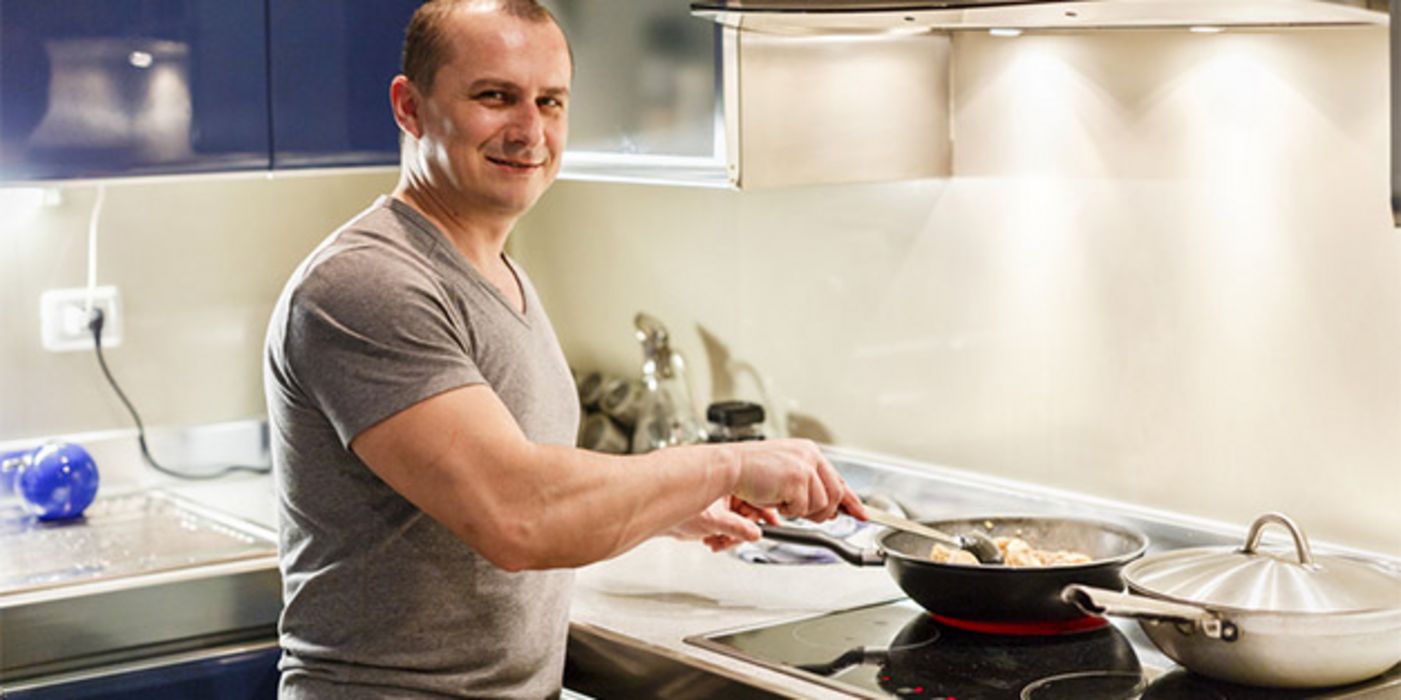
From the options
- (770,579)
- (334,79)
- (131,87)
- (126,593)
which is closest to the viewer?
(770,579)

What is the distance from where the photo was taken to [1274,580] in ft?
6.23

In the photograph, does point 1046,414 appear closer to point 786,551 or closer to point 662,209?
point 786,551

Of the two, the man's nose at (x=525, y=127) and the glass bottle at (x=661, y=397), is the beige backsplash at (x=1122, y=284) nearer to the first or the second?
the glass bottle at (x=661, y=397)

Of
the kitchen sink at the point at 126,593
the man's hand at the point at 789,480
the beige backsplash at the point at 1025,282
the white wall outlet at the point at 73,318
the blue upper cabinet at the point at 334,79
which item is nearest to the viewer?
the man's hand at the point at 789,480

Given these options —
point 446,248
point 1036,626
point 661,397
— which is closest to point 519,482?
point 446,248

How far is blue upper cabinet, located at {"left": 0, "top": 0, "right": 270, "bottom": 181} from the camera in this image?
8.73 feet

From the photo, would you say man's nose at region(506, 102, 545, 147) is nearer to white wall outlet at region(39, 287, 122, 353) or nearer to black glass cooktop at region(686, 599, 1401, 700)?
black glass cooktop at region(686, 599, 1401, 700)

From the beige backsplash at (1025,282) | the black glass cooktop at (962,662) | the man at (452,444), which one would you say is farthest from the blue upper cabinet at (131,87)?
the black glass cooktop at (962,662)

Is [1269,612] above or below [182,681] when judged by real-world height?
above

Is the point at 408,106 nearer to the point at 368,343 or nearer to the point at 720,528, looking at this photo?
the point at 368,343

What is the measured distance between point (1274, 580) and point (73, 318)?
200 centimetres

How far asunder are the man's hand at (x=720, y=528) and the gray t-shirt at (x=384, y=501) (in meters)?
0.22

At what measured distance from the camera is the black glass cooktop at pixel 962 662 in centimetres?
189

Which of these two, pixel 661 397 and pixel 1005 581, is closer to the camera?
pixel 1005 581
